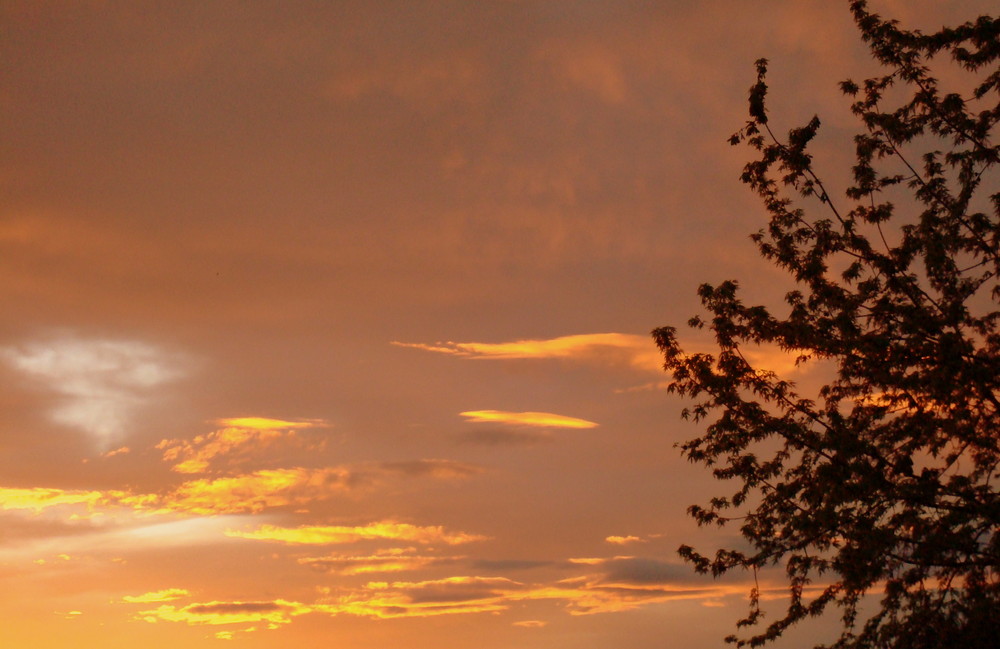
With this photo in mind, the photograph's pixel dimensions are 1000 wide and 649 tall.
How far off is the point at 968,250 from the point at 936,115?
2.72 meters

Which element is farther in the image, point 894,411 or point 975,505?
point 894,411

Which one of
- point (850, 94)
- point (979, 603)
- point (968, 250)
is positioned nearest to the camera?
point (979, 603)

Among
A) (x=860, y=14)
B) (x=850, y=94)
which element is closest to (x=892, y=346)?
(x=850, y=94)

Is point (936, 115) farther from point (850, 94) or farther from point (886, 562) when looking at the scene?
point (886, 562)

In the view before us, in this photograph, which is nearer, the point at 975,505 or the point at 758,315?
the point at 975,505

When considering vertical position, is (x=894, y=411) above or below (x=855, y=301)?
below

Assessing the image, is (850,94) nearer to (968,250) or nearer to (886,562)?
(968,250)

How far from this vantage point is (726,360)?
2211 centimetres

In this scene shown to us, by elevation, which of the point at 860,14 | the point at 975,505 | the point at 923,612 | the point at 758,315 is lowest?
the point at 923,612

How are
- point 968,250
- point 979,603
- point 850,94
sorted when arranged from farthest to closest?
point 850,94
point 968,250
point 979,603

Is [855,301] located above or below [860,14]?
below

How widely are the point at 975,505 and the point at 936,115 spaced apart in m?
7.54

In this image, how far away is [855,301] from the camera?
840 inches

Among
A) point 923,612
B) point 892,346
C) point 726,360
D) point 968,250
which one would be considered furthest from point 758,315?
point 923,612
